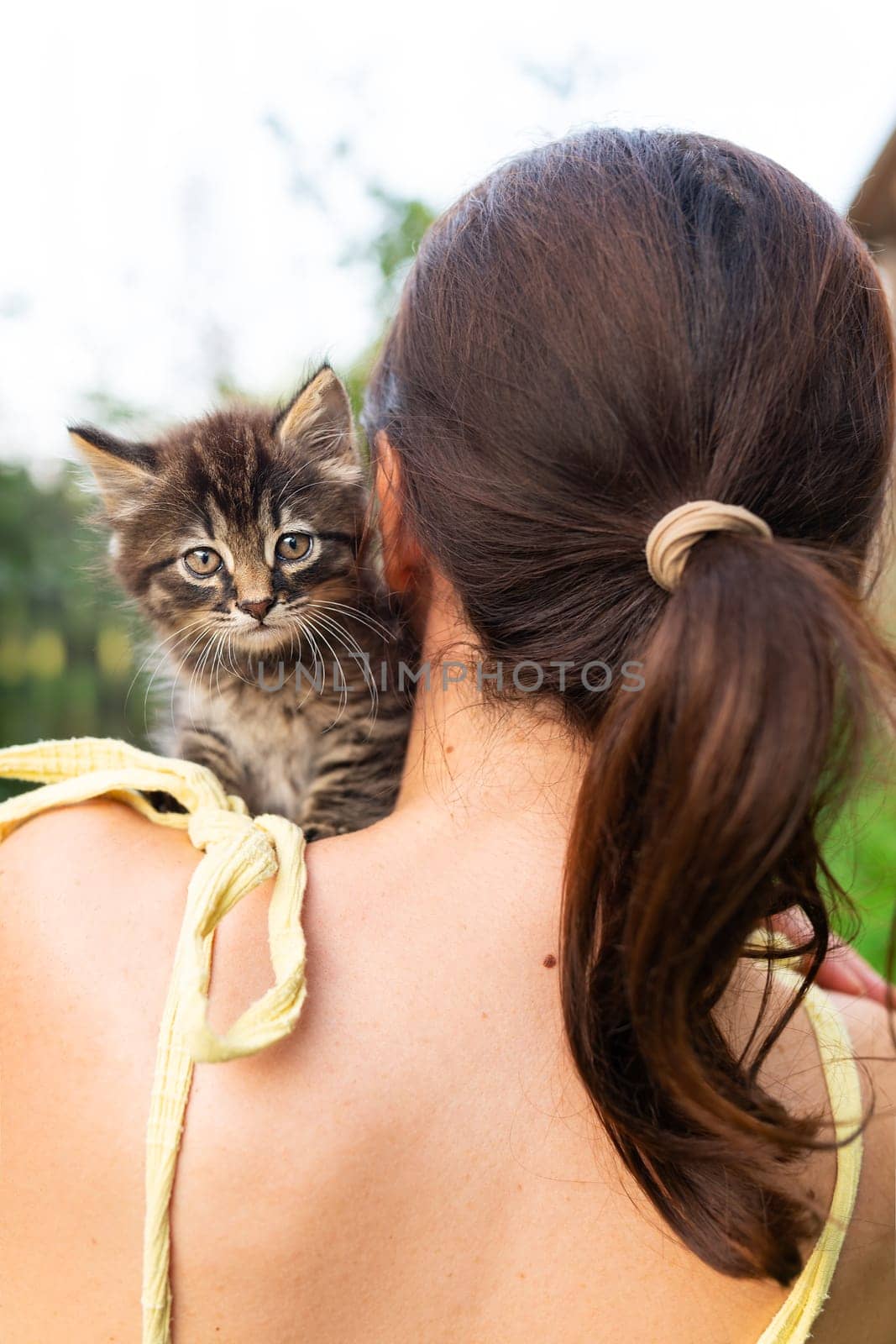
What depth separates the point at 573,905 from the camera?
2.92ft

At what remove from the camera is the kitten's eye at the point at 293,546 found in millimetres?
1578

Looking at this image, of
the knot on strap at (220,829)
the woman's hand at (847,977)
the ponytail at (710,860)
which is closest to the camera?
the ponytail at (710,860)

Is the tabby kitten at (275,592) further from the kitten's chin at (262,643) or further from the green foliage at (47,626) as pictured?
the green foliage at (47,626)

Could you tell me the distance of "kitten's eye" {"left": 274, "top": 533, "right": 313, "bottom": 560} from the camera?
5.18 ft

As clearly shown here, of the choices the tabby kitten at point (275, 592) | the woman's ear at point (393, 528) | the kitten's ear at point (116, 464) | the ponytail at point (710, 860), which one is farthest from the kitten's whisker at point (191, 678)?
the ponytail at point (710, 860)

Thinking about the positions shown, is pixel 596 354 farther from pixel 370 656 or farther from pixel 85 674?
pixel 85 674

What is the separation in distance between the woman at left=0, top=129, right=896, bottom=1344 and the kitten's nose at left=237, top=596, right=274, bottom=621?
0.54 m

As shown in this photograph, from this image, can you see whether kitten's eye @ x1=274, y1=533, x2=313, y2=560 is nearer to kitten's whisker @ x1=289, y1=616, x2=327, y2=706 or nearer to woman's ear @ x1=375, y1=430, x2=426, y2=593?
kitten's whisker @ x1=289, y1=616, x2=327, y2=706

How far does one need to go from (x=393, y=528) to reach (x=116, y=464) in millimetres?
665

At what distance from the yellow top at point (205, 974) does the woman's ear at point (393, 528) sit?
35 centimetres

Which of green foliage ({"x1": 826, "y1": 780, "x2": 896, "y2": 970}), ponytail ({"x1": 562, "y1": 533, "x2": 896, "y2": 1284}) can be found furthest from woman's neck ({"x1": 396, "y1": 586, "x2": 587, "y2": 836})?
green foliage ({"x1": 826, "y1": 780, "x2": 896, "y2": 970})

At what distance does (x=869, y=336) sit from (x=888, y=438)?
0.35 ft

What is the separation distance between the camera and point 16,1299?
0.88 metres

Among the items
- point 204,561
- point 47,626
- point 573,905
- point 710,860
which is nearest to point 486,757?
point 573,905
